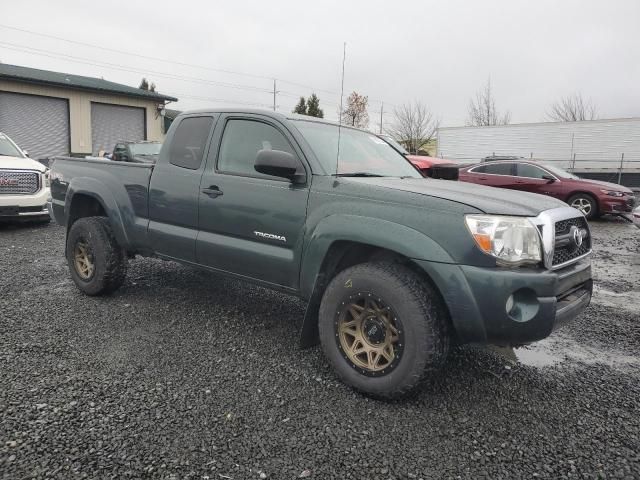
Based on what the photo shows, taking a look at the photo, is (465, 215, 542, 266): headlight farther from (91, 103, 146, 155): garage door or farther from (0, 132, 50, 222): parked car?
(91, 103, 146, 155): garage door

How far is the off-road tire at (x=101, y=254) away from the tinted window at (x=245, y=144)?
5.14ft

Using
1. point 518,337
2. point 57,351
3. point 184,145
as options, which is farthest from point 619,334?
point 57,351

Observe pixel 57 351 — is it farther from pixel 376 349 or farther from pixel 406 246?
pixel 406 246

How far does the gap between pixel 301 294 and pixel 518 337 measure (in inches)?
56.2

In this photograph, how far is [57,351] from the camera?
11.6ft

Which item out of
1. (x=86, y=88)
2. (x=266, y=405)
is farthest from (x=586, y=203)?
(x=86, y=88)

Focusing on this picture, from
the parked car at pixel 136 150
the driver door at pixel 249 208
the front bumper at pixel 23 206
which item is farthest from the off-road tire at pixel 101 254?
the parked car at pixel 136 150

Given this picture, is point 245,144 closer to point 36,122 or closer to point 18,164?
point 18,164

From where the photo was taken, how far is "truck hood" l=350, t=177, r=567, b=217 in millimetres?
2766

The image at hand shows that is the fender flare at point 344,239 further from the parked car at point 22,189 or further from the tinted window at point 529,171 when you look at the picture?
the tinted window at point 529,171

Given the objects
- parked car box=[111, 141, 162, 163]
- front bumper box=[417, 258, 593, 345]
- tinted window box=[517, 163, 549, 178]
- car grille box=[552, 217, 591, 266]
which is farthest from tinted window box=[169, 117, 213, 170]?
tinted window box=[517, 163, 549, 178]

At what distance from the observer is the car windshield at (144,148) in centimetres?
1336

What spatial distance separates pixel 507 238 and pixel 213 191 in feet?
7.28

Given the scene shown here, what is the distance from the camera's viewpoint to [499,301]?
2594 mm
